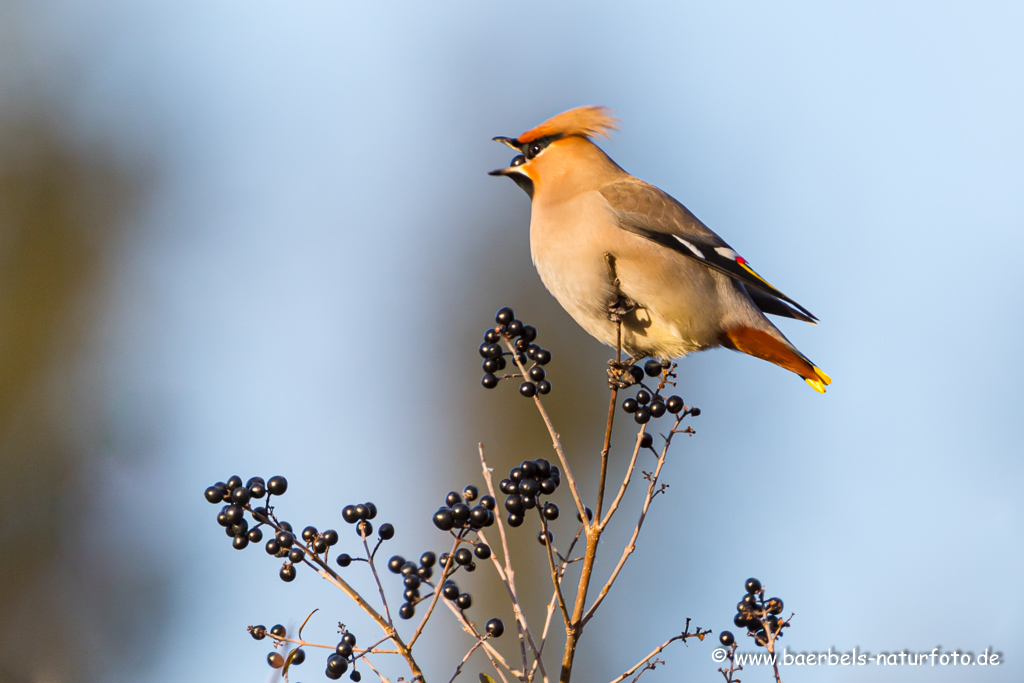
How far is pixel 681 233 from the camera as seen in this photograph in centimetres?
400

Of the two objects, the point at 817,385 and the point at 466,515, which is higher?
the point at 817,385

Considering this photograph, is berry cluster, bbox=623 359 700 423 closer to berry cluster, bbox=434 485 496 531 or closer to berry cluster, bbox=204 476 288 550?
berry cluster, bbox=434 485 496 531

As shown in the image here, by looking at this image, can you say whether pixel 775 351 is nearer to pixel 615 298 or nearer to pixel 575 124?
pixel 615 298

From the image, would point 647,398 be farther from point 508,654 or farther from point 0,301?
point 0,301

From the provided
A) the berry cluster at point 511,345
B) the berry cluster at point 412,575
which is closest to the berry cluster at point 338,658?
the berry cluster at point 412,575

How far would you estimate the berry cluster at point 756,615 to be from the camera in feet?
8.50

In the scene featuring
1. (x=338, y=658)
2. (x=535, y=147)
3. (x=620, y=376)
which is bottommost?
(x=338, y=658)

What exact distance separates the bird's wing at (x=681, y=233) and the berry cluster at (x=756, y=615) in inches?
58.3

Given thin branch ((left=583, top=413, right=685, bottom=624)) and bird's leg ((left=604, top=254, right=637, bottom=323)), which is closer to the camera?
thin branch ((left=583, top=413, right=685, bottom=624))

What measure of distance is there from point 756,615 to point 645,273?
1.51 metres

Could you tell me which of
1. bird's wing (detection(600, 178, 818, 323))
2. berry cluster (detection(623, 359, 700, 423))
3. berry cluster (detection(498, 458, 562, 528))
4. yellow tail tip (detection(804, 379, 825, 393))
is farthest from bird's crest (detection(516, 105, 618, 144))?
berry cluster (detection(498, 458, 562, 528))

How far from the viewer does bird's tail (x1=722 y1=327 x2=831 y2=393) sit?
11.9ft

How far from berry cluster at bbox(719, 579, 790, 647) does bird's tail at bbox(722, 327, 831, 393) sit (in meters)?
1.19

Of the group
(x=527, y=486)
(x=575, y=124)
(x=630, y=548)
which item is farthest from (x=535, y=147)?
(x=630, y=548)
